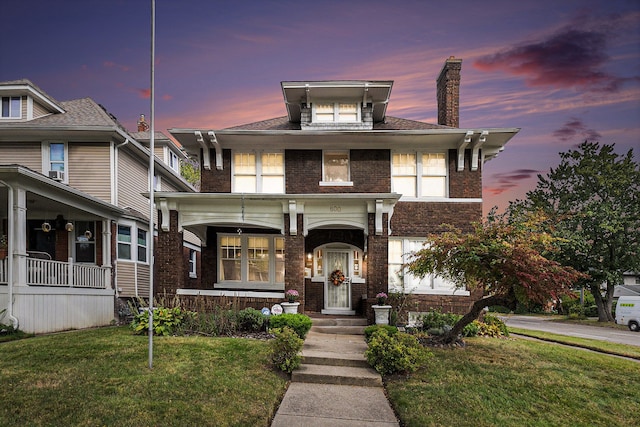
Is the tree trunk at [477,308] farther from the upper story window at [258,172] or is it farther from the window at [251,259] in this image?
the upper story window at [258,172]

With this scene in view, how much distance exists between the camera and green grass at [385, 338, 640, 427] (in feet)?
17.6

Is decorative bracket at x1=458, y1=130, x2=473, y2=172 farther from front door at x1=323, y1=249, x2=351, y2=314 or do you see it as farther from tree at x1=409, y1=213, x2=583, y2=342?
front door at x1=323, y1=249, x2=351, y2=314

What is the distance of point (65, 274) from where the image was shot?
36.8ft

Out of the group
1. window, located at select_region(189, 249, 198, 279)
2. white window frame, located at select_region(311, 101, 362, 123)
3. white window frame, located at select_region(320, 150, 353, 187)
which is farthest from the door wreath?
window, located at select_region(189, 249, 198, 279)

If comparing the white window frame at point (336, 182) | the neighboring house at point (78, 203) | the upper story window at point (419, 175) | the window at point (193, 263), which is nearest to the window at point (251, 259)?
the white window frame at point (336, 182)

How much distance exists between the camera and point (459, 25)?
12.3 metres

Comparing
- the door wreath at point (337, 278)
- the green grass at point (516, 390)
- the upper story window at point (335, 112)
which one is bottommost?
the green grass at point (516, 390)

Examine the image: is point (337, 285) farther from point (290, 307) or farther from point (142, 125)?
point (142, 125)

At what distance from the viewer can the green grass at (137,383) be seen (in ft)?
15.7

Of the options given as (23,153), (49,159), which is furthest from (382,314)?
(23,153)

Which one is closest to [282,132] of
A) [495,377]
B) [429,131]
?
[429,131]

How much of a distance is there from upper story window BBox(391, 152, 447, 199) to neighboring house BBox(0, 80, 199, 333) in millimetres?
10198

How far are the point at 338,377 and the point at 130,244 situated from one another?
37.1 feet

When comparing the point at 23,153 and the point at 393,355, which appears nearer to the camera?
the point at 393,355
